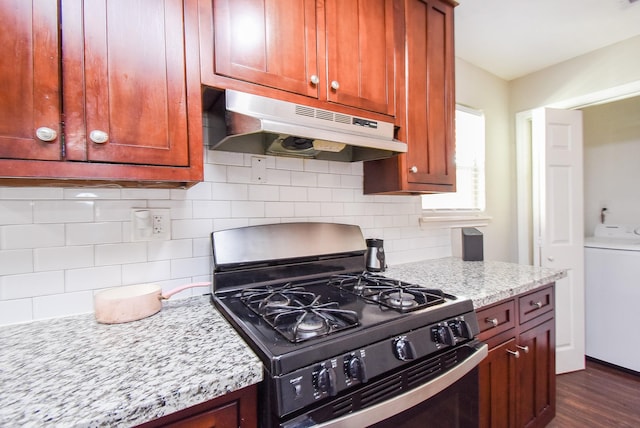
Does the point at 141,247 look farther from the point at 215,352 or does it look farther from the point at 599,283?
the point at 599,283

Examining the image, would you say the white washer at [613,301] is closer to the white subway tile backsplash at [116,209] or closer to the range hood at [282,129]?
the range hood at [282,129]

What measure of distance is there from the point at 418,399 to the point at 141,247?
1.10 meters

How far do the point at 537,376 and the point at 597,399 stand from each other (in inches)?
39.0

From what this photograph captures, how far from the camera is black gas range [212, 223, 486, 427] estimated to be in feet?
2.39

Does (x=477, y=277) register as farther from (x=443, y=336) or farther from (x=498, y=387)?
(x=443, y=336)

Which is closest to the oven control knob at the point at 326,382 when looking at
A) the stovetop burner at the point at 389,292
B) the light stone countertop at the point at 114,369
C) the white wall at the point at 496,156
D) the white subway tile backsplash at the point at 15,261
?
the light stone countertop at the point at 114,369

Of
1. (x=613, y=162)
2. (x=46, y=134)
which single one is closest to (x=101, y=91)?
(x=46, y=134)

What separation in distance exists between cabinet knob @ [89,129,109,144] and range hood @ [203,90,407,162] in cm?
37

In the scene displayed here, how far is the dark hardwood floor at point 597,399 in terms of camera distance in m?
1.85

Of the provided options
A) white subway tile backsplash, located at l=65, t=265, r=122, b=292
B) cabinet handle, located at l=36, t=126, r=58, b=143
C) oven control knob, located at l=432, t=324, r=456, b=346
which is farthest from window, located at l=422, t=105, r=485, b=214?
cabinet handle, located at l=36, t=126, r=58, b=143

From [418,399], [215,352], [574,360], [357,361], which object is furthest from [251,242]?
[574,360]

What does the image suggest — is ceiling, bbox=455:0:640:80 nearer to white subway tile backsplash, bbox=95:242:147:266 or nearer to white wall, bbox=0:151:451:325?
white wall, bbox=0:151:451:325

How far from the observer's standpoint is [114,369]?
696mm

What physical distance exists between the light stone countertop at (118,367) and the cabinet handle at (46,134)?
55 cm
